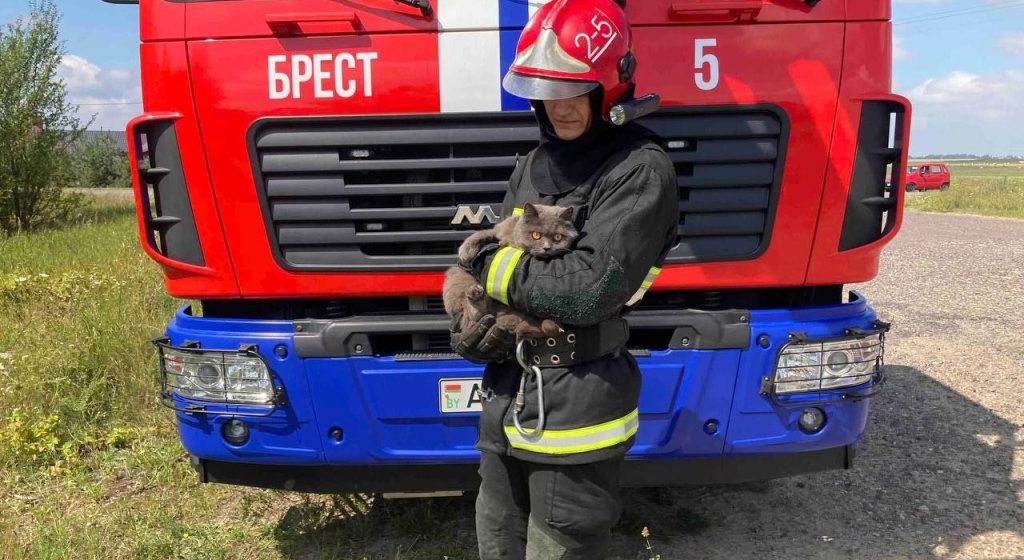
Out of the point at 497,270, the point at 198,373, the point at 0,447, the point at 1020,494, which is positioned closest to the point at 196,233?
the point at 198,373

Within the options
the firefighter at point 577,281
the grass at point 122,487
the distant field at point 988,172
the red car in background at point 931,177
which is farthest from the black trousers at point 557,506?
the distant field at point 988,172

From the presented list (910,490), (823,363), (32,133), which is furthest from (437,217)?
(32,133)

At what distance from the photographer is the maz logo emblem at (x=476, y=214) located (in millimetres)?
2643

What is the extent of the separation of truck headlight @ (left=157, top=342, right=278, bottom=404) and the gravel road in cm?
167

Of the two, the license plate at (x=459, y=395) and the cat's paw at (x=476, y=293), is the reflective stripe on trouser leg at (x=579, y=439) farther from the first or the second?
the license plate at (x=459, y=395)

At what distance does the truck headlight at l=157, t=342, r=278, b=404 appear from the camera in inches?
107

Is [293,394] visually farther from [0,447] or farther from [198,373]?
[0,447]

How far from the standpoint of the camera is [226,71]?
257 cm

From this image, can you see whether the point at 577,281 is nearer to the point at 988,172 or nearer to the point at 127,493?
the point at 127,493

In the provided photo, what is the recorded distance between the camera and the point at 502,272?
6.16 ft

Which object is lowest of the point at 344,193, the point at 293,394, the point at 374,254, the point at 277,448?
the point at 277,448

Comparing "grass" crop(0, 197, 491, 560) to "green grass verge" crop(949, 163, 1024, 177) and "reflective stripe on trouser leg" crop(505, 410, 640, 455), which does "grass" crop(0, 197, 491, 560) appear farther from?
"green grass verge" crop(949, 163, 1024, 177)

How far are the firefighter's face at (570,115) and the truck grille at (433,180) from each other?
62 cm

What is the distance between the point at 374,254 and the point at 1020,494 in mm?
3399
